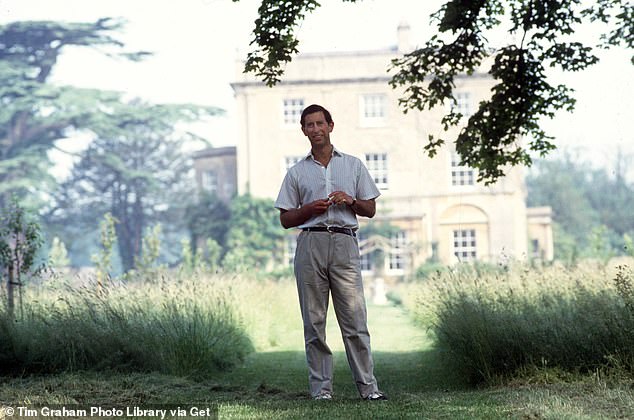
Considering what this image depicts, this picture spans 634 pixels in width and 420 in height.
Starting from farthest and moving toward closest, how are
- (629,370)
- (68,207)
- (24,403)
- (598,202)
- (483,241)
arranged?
(598,202), (68,207), (483,241), (629,370), (24,403)

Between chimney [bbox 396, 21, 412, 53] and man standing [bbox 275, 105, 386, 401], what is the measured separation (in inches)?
1375

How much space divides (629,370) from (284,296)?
11.6m

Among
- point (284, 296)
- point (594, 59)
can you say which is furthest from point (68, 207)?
point (594, 59)

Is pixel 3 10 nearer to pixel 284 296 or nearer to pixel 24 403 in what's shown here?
pixel 24 403

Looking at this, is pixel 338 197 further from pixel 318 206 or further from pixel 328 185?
pixel 328 185

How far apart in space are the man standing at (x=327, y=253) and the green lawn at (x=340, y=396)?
Result: 224mm

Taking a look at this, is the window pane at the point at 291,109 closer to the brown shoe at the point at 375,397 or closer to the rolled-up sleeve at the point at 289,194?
the rolled-up sleeve at the point at 289,194

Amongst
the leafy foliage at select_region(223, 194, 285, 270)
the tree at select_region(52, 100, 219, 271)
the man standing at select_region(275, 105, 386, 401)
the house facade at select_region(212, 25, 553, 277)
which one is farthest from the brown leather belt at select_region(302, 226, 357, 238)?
the tree at select_region(52, 100, 219, 271)

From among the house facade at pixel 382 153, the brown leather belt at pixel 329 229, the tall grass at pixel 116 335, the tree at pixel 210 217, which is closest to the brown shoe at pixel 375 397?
the brown leather belt at pixel 329 229

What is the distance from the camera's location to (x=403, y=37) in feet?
136

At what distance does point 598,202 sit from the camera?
64375 mm

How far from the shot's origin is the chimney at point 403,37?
133 feet

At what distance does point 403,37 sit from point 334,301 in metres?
36.1

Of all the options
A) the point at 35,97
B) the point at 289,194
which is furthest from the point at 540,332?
the point at 35,97
